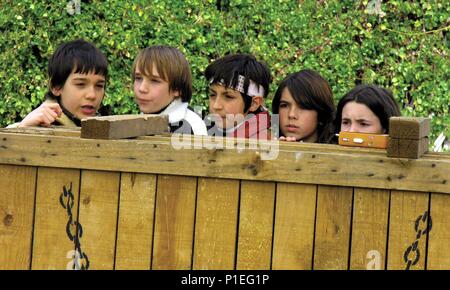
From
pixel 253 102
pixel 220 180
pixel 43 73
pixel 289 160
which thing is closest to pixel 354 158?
pixel 289 160

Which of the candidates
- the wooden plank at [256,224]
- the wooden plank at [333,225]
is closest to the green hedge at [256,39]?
the wooden plank at [256,224]

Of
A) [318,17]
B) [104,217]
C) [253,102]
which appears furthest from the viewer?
[318,17]

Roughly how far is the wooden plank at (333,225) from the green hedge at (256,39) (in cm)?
439

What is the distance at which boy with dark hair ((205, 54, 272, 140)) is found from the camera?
5422mm

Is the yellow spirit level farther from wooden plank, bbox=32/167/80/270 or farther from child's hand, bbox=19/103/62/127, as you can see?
child's hand, bbox=19/103/62/127

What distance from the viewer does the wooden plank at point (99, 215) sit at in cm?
389

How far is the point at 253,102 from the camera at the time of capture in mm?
5621

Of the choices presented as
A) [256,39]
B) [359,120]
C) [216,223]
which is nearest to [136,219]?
[216,223]

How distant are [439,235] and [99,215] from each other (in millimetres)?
1289

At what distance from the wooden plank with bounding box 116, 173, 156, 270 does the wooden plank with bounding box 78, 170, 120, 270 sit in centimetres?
3

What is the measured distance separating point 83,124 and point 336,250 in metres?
1.09

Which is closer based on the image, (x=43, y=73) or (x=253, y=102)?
(x=253, y=102)

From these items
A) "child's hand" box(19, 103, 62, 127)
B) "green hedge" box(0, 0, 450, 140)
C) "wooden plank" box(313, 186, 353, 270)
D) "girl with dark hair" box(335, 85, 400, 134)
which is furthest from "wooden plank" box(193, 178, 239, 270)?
"green hedge" box(0, 0, 450, 140)

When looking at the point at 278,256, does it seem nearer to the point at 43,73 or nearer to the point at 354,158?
the point at 354,158
